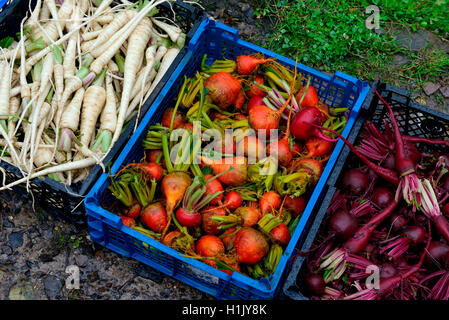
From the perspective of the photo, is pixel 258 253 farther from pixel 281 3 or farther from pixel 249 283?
pixel 281 3

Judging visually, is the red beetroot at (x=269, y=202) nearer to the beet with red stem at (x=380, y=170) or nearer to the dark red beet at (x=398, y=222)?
the beet with red stem at (x=380, y=170)

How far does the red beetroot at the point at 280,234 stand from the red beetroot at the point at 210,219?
333mm

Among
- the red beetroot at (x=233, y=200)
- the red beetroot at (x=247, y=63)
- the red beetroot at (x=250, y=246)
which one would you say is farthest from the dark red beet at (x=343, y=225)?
the red beetroot at (x=247, y=63)

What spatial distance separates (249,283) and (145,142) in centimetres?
119

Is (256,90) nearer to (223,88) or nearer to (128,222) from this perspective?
(223,88)

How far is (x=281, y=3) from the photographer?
434cm

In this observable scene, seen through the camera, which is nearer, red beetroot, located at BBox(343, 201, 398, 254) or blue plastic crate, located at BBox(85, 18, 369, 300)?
blue plastic crate, located at BBox(85, 18, 369, 300)

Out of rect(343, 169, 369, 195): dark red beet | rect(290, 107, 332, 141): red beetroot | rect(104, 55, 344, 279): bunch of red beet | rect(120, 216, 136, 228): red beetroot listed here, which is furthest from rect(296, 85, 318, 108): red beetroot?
rect(120, 216, 136, 228): red beetroot

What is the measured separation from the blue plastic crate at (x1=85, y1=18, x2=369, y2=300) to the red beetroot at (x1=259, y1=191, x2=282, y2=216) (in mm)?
195

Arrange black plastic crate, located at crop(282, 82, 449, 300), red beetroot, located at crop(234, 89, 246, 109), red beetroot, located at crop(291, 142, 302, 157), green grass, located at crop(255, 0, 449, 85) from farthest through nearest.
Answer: green grass, located at crop(255, 0, 449, 85), red beetroot, located at crop(234, 89, 246, 109), red beetroot, located at crop(291, 142, 302, 157), black plastic crate, located at crop(282, 82, 449, 300)

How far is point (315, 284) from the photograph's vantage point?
106 inches

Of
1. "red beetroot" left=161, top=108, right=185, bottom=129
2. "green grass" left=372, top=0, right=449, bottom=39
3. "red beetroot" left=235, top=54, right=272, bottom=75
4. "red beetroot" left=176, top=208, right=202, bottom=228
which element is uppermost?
"green grass" left=372, top=0, right=449, bottom=39

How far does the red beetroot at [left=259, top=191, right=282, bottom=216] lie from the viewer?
2.91 m

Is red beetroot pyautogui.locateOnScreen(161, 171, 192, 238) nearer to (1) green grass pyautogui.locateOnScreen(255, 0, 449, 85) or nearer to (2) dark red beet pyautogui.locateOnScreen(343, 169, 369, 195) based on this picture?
(2) dark red beet pyautogui.locateOnScreen(343, 169, 369, 195)
